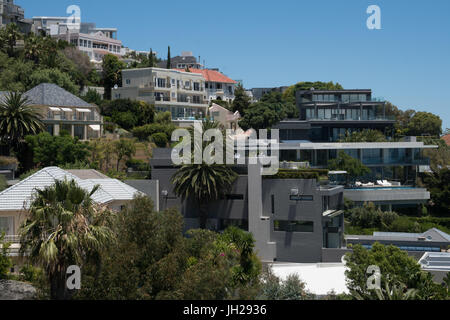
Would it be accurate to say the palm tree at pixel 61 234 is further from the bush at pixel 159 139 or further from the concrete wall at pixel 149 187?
the bush at pixel 159 139

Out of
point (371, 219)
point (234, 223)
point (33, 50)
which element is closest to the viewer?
point (234, 223)

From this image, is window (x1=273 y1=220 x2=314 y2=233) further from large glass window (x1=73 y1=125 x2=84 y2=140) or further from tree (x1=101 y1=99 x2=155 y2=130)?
tree (x1=101 y1=99 x2=155 y2=130)

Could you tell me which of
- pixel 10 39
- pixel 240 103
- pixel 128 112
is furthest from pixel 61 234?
pixel 240 103

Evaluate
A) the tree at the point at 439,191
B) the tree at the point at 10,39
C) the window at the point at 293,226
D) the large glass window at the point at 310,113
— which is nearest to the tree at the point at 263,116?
the large glass window at the point at 310,113

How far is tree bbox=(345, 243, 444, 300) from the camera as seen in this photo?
66.9 ft

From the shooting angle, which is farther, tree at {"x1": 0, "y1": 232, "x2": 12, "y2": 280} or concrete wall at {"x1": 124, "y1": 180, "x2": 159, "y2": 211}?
concrete wall at {"x1": 124, "y1": 180, "x2": 159, "y2": 211}

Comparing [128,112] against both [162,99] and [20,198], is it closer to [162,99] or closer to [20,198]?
[162,99]

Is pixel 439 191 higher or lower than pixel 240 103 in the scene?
lower

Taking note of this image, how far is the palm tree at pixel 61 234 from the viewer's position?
1934 centimetres

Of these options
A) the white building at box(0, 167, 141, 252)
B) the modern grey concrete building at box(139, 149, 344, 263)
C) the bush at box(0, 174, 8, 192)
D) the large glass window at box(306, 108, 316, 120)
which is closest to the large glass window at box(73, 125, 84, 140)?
the bush at box(0, 174, 8, 192)

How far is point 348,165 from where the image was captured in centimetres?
5959

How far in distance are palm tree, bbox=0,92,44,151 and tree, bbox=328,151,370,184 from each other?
3090cm

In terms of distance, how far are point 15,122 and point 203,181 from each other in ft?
71.1
